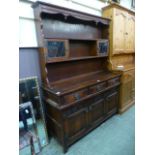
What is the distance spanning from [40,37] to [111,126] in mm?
1907

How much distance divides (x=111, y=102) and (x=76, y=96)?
3.26 feet

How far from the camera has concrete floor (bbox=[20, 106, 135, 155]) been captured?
1.88 metres

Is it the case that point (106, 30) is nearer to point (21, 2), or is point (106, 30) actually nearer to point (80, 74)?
point (80, 74)

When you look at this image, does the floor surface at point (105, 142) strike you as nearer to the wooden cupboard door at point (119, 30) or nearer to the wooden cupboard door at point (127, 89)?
the wooden cupboard door at point (127, 89)

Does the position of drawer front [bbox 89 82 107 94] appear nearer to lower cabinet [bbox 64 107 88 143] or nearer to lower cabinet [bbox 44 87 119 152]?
lower cabinet [bbox 44 87 119 152]

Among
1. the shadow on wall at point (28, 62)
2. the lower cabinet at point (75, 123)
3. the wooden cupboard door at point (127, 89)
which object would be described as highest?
the shadow on wall at point (28, 62)

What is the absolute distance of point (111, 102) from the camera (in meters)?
2.60

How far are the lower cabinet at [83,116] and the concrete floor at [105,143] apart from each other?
10cm

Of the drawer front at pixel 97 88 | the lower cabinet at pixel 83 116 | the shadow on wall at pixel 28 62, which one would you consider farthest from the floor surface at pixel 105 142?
the shadow on wall at pixel 28 62

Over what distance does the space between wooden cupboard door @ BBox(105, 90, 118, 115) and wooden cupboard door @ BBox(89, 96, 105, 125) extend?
0.13 metres

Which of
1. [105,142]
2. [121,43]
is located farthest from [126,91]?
[105,142]

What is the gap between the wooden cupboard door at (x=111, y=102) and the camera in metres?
2.49

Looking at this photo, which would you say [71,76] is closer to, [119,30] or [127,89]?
[127,89]
